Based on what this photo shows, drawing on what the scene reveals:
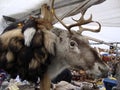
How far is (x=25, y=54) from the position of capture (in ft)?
1.97

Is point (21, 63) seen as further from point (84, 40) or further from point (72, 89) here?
point (72, 89)

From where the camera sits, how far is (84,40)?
653 millimetres

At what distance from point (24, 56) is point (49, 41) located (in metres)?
0.07

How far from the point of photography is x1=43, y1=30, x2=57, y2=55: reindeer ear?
600mm

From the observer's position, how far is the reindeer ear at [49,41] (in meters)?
0.60

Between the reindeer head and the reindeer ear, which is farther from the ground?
the reindeer ear

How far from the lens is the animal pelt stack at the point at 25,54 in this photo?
1.96 ft

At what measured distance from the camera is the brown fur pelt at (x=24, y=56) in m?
0.60

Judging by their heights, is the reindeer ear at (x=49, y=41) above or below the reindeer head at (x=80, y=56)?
above

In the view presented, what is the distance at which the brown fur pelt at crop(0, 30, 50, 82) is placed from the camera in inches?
23.5

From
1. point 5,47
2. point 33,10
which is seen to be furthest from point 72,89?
point 5,47

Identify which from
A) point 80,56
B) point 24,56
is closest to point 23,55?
point 24,56

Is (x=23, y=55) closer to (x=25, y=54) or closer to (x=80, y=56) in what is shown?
(x=25, y=54)

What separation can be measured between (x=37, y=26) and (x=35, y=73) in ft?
0.37
